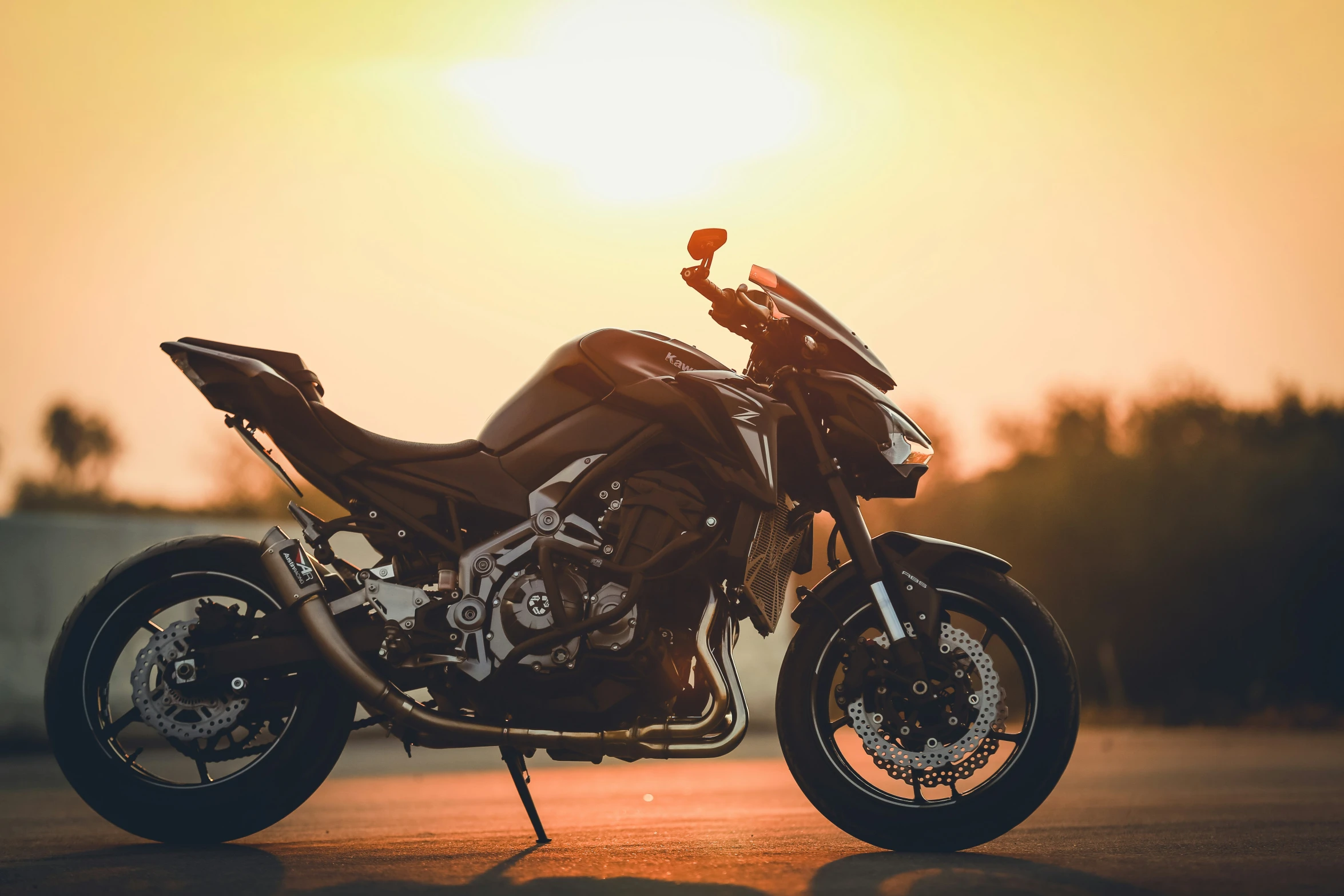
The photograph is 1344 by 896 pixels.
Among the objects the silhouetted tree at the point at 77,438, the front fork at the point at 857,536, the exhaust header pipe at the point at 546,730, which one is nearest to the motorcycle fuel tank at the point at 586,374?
the front fork at the point at 857,536

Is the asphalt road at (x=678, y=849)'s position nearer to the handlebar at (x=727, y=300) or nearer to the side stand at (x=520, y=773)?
the side stand at (x=520, y=773)

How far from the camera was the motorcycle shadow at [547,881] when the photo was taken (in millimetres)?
3479

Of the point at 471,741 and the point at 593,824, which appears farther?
the point at 593,824

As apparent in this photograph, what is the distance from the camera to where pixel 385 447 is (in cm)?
436

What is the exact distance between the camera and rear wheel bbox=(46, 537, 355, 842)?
4.32m

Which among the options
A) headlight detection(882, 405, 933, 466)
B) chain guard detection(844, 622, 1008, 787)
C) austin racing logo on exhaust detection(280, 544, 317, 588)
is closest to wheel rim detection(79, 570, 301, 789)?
austin racing logo on exhaust detection(280, 544, 317, 588)

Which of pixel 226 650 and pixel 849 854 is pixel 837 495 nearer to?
pixel 849 854

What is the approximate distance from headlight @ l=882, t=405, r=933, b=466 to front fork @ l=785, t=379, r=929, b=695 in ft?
0.66

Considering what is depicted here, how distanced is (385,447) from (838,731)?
187 cm

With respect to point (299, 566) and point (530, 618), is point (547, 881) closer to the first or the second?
point (530, 618)

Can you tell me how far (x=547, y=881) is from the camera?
365 cm

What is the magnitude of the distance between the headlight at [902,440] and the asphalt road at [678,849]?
136cm

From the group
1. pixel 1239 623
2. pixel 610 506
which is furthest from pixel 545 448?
pixel 1239 623

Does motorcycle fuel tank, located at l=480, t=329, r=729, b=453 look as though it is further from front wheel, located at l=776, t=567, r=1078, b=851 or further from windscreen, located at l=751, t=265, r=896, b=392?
front wheel, located at l=776, t=567, r=1078, b=851
